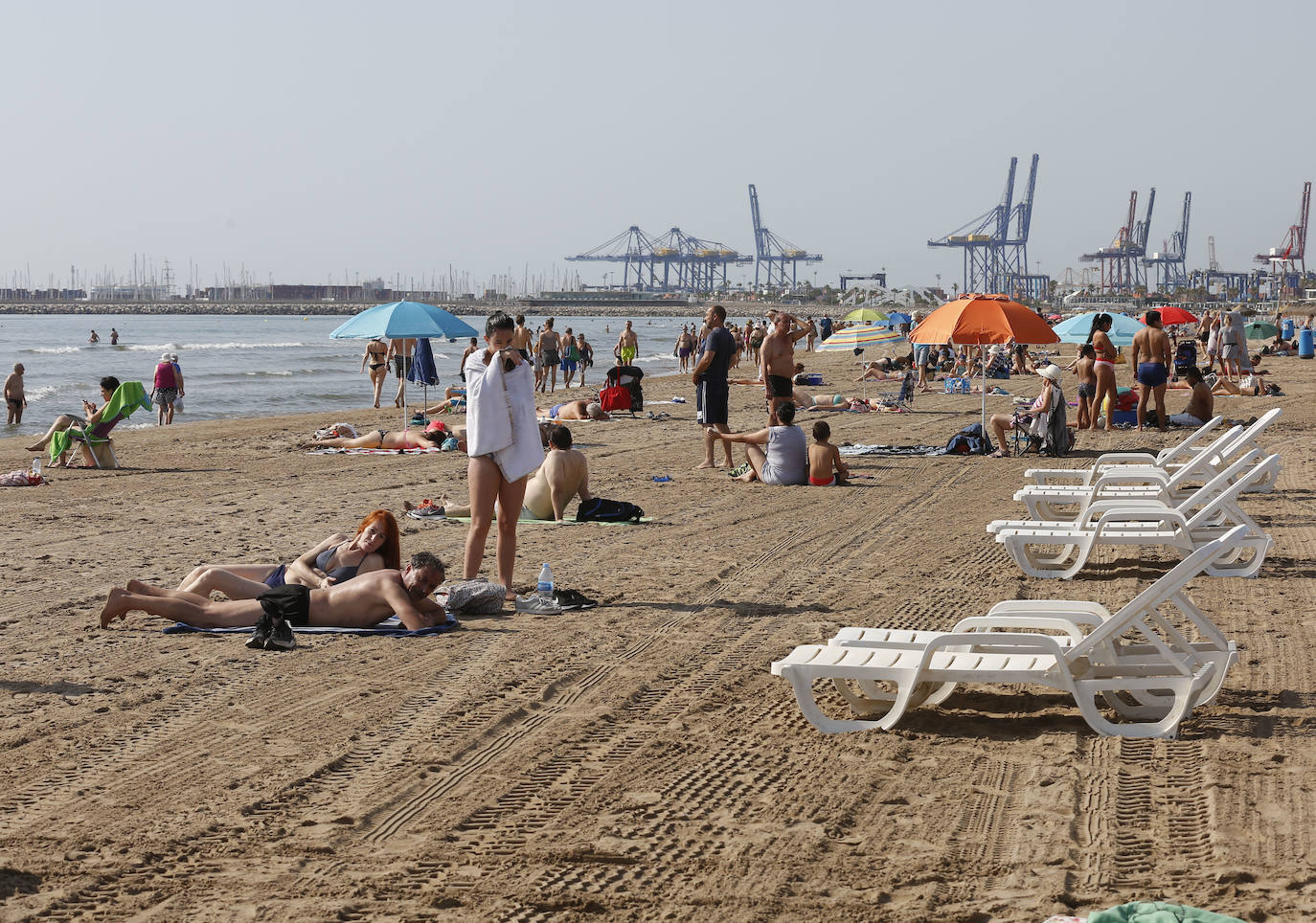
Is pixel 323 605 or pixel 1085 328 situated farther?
pixel 1085 328

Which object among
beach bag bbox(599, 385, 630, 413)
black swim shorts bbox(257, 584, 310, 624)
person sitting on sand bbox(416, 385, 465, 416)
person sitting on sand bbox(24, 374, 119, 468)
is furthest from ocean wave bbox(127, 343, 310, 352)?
black swim shorts bbox(257, 584, 310, 624)

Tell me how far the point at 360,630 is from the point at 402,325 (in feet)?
26.9

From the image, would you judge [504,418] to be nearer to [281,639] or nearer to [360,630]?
[360,630]

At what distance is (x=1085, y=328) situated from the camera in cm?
1797

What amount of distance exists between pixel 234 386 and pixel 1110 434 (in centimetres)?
2563

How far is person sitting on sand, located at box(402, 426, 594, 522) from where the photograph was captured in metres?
8.93

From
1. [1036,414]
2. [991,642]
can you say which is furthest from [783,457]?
[991,642]

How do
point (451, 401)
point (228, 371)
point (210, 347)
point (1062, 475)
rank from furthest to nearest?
1. point (210, 347)
2. point (228, 371)
3. point (451, 401)
4. point (1062, 475)

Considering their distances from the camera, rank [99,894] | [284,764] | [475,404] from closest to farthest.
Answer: [99,894], [284,764], [475,404]

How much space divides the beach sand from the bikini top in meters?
0.59

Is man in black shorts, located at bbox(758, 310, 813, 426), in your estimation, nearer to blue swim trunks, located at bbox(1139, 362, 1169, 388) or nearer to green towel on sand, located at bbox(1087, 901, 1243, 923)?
blue swim trunks, located at bbox(1139, 362, 1169, 388)

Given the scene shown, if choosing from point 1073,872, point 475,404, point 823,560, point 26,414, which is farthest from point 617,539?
point 26,414

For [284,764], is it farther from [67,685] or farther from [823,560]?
[823,560]

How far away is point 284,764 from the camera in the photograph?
4031 mm
